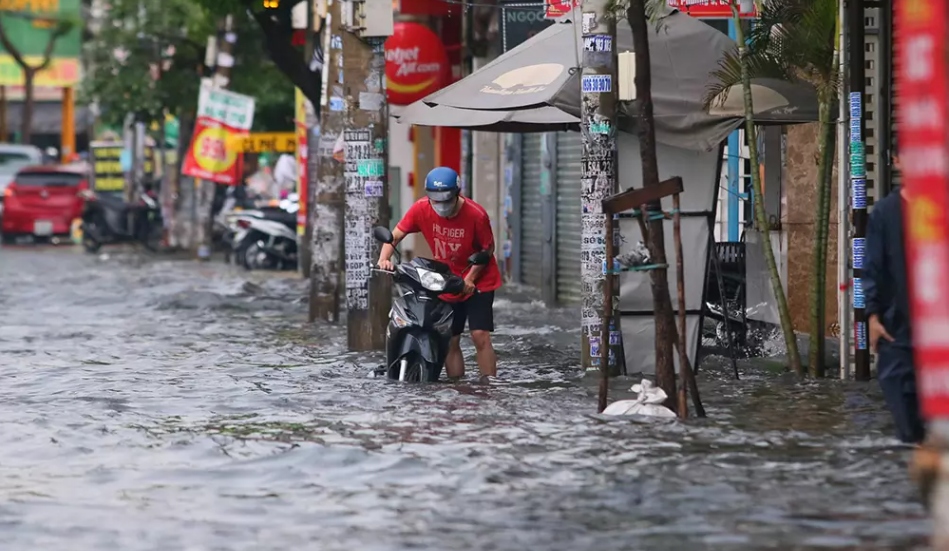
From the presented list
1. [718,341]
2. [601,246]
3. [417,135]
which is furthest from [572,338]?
[417,135]

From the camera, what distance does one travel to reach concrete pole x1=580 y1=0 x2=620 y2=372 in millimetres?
12297

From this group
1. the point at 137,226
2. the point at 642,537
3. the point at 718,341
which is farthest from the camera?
the point at 137,226

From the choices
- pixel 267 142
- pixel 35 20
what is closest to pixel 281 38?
pixel 267 142

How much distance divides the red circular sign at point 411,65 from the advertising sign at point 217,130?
23.0ft

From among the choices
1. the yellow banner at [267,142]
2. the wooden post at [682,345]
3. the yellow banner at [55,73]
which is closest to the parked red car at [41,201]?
the yellow banner at [267,142]

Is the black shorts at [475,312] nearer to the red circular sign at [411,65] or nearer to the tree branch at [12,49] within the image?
the red circular sign at [411,65]

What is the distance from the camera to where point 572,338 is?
54.2 ft

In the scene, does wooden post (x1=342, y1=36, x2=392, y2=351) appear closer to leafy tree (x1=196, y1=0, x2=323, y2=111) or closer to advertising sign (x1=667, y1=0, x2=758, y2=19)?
advertising sign (x1=667, y1=0, x2=758, y2=19)

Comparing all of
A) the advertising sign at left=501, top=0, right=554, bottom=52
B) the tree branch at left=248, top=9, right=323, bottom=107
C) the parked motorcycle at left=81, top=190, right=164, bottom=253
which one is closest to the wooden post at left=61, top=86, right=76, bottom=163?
the parked motorcycle at left=81, top=190, right=164, bottom=253

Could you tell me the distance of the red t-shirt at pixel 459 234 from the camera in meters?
12.5

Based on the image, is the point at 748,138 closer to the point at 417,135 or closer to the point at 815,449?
the point at 815,449

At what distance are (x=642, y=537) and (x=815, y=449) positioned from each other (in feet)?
7.71

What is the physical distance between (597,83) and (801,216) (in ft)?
11.5

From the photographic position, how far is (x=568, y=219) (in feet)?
70.4
